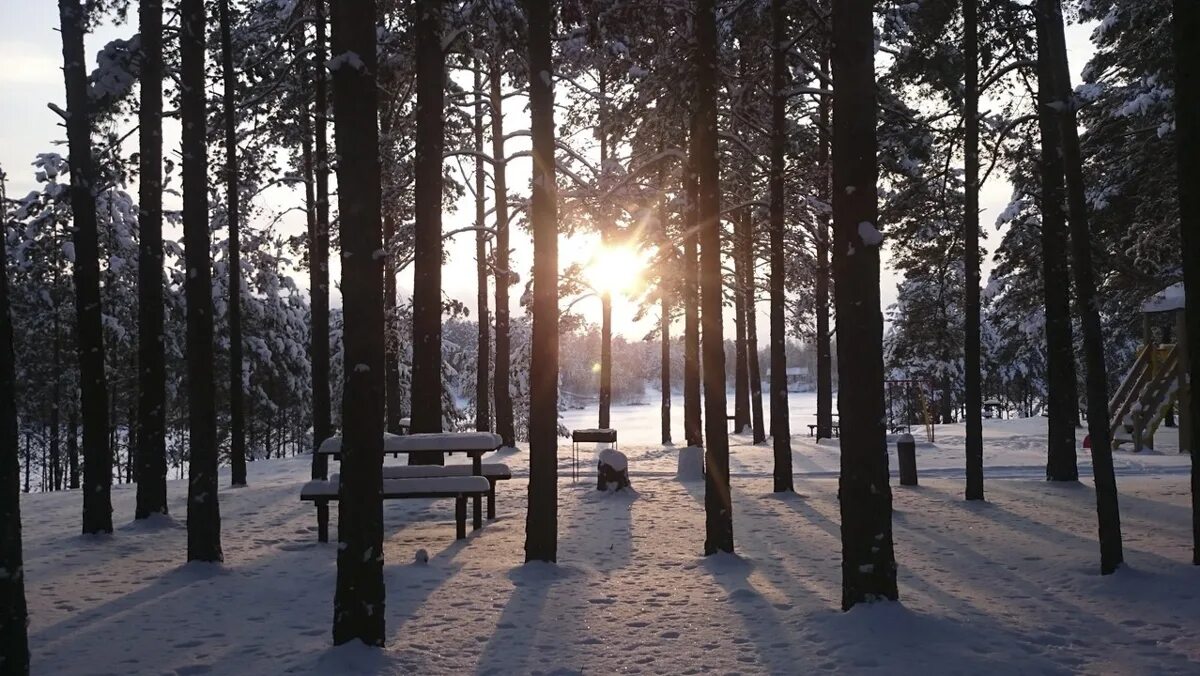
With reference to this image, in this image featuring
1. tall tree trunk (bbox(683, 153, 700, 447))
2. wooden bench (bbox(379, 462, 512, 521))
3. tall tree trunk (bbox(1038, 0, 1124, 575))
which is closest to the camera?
tall tree trunk (bbox(1038, 0, 1124, 575))

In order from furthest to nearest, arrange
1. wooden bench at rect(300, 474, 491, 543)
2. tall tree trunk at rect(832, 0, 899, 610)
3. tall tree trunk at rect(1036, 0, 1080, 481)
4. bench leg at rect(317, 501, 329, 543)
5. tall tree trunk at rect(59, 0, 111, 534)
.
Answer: tall tree trunk at rect(1036, 0, 1080, 481), tall tree trunk at rect(59, 0, 111, 534), bench leg at rect(317, 501, 329, 543), wooden bench at rect(300, 474, 491, 543), tall tree trunk at rect(832, 0, 899, 610)

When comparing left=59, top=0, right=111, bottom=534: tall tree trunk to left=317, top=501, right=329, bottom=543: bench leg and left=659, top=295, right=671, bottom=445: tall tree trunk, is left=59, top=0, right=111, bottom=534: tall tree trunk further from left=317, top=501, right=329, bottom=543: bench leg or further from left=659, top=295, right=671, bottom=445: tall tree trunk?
left=659, top=295, right=671, bottom=445: tall tree trunk

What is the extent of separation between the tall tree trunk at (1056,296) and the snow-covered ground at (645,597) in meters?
1.50

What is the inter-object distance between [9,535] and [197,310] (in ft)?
17.0

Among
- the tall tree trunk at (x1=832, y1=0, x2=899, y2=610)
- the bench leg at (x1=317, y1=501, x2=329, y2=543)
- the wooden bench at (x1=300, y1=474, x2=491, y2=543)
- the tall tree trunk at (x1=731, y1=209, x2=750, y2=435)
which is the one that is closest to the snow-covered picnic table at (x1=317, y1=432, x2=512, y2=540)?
the wooden bench at (x1=300, y1=474, x2=491, y2=543)

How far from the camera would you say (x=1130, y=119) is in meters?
17.9

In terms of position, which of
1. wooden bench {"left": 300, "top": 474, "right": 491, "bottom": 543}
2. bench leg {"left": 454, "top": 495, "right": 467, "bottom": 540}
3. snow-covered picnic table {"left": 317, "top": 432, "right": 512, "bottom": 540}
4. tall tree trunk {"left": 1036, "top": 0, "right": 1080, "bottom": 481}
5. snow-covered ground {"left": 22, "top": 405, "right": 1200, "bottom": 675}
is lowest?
snow-covered ground {"left": 22, "top": 405, "right": 1200, "bottom": 675}

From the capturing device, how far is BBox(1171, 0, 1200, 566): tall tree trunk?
281 inches

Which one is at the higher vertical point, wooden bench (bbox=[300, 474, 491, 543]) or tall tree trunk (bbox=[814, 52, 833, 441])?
tall tree trunk (bbox=[814, 52, 833, 441])

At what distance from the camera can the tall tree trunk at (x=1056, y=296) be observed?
1322 cm

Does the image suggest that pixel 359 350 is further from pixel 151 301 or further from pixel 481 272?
pixel 481 272

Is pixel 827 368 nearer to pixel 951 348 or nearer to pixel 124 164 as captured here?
pixel 951 348

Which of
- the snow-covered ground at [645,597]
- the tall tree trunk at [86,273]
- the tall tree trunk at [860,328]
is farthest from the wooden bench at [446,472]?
the tall tree trunk at [860,328]

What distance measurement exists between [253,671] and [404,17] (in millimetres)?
12463
